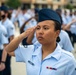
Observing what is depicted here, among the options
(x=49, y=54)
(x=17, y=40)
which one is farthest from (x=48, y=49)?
(x=17, y=40)

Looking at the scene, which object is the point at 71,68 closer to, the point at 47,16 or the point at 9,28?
the point at 47,16

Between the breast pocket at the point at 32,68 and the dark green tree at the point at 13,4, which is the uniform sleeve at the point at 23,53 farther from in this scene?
the dark green tree at the point at 13,4

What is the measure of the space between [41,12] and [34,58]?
1.40ft

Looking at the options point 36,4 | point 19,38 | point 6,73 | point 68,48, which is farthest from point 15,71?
point 36,4

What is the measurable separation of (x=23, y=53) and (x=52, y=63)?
39 cm

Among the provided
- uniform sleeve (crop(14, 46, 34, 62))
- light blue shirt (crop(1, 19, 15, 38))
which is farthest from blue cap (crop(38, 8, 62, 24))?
light blue shirt (crop(1, 19, 15, 38))

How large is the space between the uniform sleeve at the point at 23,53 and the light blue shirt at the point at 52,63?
40 millimetres

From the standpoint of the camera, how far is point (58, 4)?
267 ft

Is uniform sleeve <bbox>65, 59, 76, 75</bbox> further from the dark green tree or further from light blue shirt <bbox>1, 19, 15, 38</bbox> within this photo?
the dark green tree

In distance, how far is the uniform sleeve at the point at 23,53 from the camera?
116 inches

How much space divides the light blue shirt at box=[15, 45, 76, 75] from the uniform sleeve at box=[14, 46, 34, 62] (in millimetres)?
40

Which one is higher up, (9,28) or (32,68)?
(32,68)

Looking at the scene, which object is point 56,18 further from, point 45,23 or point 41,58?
point 41,58

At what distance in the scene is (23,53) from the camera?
3.01 m
